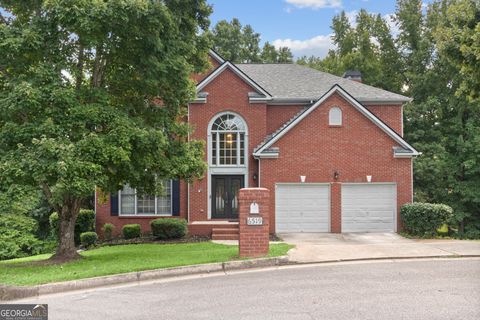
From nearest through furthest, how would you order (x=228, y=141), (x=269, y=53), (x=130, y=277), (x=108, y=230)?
(x=130, y=277) < (x=108, y=230) < (x=228, y=141) < (x=269, y=53)

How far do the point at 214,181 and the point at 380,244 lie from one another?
27.3ft

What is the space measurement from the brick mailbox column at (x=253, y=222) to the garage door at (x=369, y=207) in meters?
8.48

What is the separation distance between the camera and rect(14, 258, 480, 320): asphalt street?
7.16 m

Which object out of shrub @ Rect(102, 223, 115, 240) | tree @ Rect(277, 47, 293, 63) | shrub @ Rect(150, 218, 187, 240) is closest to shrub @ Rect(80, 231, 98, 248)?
shrub @ Rect(102, 223, 115, 240)

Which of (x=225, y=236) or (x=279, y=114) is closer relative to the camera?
(x=225, y=236)

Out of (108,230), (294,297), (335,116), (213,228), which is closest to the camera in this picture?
(294,297)

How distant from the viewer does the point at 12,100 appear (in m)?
10.9

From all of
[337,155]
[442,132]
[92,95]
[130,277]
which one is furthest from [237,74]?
[442,132]

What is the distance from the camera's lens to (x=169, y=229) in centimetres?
1855

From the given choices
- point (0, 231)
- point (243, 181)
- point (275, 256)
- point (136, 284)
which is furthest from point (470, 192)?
point (0, 231)

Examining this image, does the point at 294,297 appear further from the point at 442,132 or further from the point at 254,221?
the point at 442,132

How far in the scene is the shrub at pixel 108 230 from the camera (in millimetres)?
20422

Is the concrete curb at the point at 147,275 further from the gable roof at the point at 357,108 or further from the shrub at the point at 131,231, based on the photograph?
the shrub at the point at 131,231

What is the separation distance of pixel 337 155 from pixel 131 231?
9261 mm
